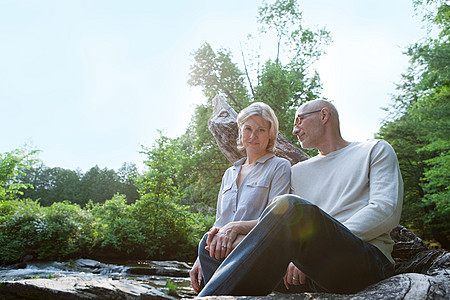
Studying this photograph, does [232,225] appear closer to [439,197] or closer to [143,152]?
[143,152]

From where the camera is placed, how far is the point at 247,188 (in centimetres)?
242

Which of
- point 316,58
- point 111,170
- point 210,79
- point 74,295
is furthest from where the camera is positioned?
point 111,170

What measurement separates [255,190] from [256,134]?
432 millimetres

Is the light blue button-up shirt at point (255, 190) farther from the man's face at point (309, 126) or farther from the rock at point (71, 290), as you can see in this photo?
the rock at point (71, 290)

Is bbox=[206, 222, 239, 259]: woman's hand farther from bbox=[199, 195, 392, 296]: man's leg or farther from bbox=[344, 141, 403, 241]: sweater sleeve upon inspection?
bbox=[344, 141, 403, 241]: sweater sleeve

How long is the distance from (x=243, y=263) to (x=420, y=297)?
0.70 m

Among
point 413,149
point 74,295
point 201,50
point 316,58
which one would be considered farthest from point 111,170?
point 74,295

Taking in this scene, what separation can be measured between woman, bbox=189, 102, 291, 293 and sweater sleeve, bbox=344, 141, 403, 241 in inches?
25.1

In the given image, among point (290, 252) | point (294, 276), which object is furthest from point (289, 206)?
point (294, 276)

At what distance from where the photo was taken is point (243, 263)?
4.69 ft

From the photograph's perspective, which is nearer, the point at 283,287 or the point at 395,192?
the point at 395,192

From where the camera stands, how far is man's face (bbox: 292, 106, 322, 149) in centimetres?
228

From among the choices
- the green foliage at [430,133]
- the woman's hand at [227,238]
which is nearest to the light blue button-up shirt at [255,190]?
the woman's hand at [227,238]

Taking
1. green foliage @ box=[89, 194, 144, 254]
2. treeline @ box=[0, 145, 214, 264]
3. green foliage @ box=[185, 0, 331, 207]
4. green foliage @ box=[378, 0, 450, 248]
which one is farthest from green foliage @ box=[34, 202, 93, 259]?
green foliage @ box=[378, 0, 450, 248]
